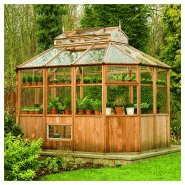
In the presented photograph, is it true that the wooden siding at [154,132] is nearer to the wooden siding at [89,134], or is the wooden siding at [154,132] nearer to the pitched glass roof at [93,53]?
the wooden siding at [89,134]

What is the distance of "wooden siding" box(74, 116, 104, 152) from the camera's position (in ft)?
34.0

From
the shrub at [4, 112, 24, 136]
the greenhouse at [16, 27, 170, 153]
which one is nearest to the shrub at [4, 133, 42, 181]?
the shrub at [4, 112, 24, 136]

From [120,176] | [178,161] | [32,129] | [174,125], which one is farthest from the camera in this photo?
[174,125]

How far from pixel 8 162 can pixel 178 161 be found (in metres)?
4.90

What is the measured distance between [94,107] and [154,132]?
2.01 m

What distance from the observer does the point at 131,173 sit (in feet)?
29.2

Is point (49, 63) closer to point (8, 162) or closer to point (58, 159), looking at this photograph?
point (58, 159)

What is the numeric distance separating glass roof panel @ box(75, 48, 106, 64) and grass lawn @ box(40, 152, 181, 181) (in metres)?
3.12

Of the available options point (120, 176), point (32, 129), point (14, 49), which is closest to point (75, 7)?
point (14, 49)

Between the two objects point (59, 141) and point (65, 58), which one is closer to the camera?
point (59, 141)

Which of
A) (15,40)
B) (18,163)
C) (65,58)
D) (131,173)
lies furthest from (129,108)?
(15,40)

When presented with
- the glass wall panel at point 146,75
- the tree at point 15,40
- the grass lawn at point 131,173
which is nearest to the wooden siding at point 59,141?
the grass lawn at point 131,173

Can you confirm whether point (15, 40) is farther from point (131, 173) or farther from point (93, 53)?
point (131, 173)

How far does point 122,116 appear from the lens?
10.3 metres
